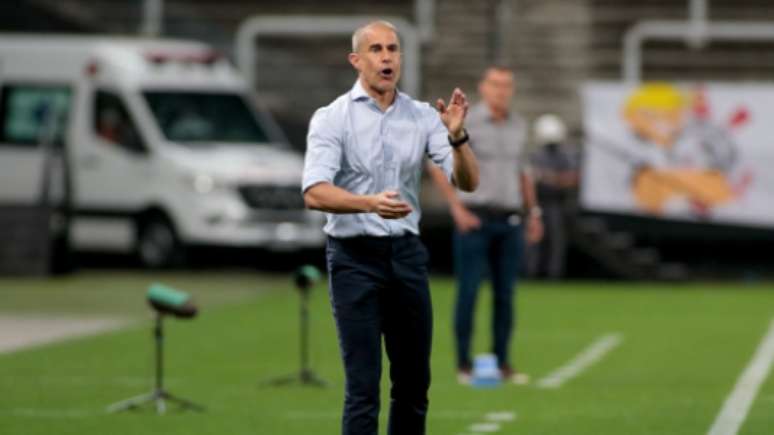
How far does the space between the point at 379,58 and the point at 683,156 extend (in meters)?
19.4

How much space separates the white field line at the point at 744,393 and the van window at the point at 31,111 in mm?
12205

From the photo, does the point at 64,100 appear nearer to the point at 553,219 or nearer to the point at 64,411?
the point at 553,219

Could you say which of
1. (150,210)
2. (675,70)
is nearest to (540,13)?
(675,70)

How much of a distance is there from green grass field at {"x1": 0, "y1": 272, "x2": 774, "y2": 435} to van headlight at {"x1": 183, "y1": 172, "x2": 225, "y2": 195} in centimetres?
129

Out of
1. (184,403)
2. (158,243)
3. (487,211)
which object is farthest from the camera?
(158,243)

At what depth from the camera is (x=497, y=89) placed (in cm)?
1436

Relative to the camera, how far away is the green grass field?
12352 millimetres

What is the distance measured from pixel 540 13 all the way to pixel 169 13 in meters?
5.27

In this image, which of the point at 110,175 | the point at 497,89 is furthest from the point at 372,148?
the point at 110,175

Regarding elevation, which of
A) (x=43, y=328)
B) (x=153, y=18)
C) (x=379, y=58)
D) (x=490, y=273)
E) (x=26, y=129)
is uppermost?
(x=379, y=58)

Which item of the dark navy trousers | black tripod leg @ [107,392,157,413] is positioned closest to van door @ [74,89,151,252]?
the dark navy trousers

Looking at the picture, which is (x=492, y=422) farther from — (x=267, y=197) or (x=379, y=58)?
(x=267, y=197)

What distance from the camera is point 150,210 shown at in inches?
1081

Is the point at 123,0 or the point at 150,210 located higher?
A: the point at 123,0
